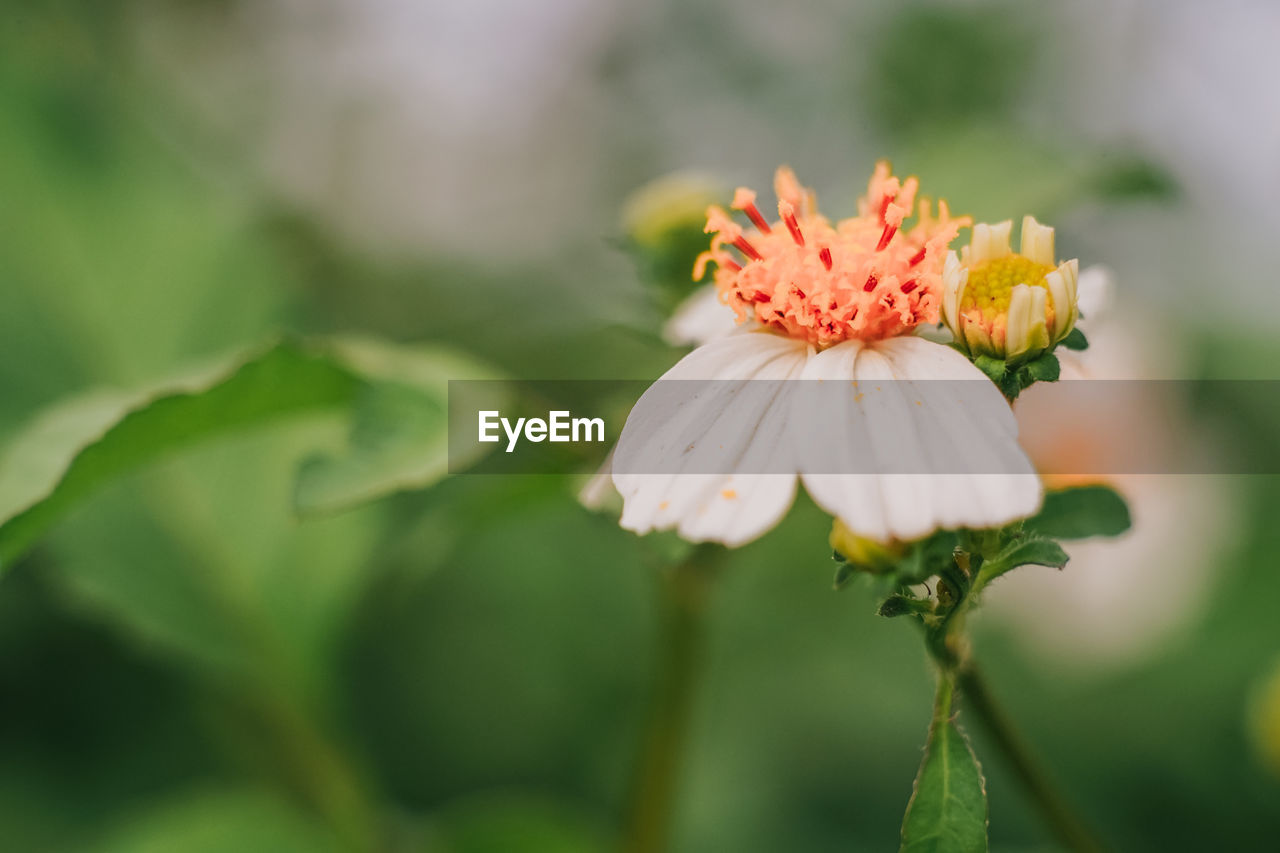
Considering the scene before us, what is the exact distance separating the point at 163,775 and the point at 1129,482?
4.36 ft

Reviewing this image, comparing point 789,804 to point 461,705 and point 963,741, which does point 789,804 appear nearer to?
point 461,705

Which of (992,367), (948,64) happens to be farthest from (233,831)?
(948,64)

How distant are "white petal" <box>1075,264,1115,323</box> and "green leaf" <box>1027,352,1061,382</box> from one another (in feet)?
0.30

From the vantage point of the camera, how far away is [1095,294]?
23.5 inches

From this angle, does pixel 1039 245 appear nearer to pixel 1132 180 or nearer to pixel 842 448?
pixel 842 448

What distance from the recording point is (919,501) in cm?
43

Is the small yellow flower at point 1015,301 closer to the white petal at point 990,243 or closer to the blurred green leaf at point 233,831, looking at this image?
the white petal at point 990,243

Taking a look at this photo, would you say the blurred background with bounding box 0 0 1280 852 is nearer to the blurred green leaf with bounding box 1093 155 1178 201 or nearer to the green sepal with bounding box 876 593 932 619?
the blurred green leaf with bounding box 1093 155 1178 201

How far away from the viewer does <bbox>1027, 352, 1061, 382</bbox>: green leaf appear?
49 cm

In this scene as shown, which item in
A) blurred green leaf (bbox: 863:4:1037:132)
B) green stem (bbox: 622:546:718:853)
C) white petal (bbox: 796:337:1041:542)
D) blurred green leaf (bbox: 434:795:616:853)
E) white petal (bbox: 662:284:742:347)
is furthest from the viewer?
blurred green leaf (bbox: 863:4:1037:132)

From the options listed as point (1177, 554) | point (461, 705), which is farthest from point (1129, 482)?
point (461, 705)

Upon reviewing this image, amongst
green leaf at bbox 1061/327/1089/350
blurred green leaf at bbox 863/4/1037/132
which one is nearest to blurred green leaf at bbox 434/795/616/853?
green leaf at bbox 1061/327/1089/350

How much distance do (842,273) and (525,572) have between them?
107 centimetres

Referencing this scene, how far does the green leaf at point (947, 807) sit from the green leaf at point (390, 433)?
1.09 feet
